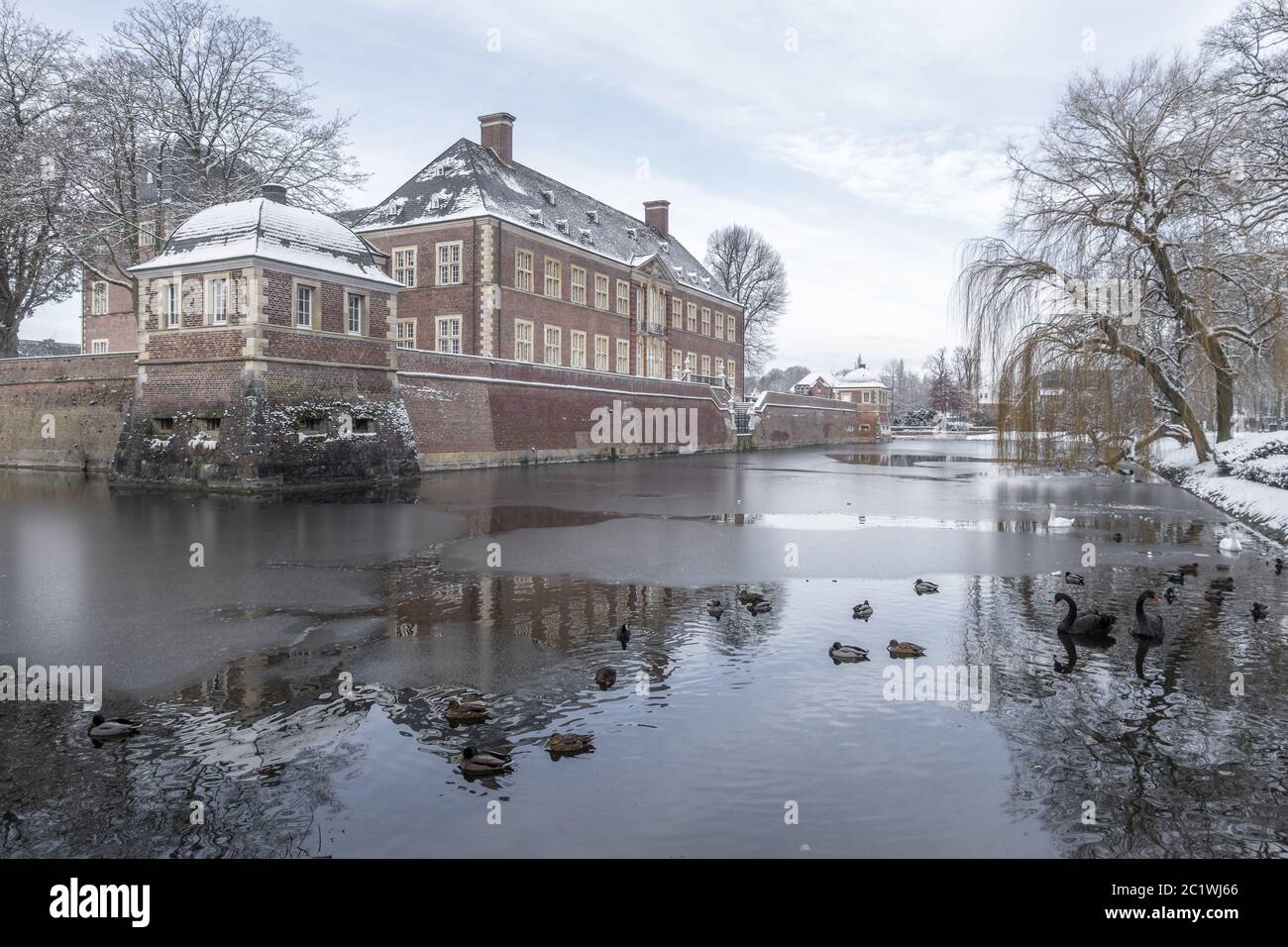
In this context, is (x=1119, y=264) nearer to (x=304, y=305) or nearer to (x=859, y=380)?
(x=304, y=305)

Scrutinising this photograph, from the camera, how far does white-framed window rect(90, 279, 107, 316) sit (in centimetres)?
4972

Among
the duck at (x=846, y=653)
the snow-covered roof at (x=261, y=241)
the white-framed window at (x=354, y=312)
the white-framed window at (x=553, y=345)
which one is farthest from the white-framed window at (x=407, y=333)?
the duck at (x=846, y=653)

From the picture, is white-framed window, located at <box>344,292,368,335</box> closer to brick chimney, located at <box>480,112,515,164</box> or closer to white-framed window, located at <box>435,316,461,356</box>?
white-framed window, located at <box>435,316,461,356</box>

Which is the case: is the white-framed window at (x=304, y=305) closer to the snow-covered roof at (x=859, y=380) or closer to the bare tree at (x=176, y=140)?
the bare tree at (x=176, y=140)

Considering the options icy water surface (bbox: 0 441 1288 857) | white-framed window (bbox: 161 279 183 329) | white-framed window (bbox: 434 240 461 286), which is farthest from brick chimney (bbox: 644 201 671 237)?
icy water surface (bbox: 0 441 1288 857)

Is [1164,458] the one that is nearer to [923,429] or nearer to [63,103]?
[63,103]

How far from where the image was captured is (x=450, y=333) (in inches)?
1526

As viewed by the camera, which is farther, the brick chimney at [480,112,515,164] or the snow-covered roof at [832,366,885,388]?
the snow-covered roof at [832,366,885,388]

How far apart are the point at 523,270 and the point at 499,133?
7.87m

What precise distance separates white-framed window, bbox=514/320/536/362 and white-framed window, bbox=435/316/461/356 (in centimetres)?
262

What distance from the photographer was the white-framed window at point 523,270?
3953cm
